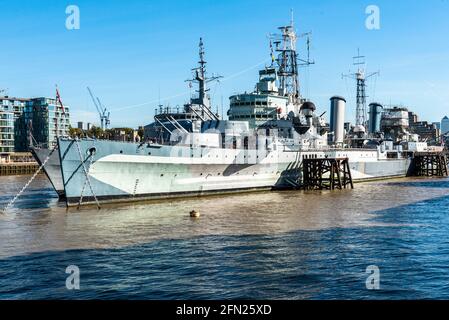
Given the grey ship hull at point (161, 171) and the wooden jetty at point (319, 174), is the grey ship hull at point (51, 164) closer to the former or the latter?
the grey ship hull at point (161, 171)

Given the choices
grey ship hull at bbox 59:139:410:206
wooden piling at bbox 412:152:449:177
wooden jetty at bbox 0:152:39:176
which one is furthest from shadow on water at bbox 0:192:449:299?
wooden jetty at bbox 0:152:39:176

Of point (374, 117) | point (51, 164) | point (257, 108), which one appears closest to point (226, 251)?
point (51, 164)

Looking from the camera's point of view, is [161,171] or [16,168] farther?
[16,168]

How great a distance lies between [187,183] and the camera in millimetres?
33062

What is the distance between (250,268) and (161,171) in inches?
698

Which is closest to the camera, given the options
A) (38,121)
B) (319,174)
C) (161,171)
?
(161,171)

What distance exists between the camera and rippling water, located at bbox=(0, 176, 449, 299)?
12.3 meters

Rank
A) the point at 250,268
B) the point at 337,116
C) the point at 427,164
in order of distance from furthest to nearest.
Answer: the point at 427,164 < the point at 337,116 < the point at 250,268

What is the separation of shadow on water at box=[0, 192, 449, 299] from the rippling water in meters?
0.03

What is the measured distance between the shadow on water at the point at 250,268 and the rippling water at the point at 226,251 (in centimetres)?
3

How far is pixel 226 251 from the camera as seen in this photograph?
1659 cm

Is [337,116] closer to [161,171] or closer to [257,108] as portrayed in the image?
[257,108]

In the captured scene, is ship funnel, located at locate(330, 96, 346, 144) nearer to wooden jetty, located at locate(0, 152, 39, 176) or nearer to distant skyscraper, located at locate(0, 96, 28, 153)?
wooden jetty, located at locate(0, 152, 39, 176)

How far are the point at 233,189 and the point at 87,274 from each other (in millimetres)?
23467
